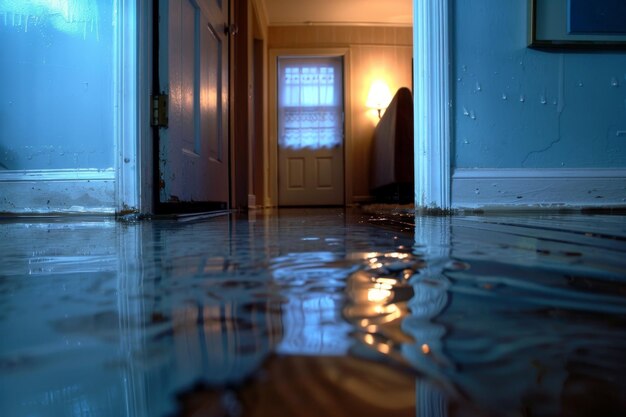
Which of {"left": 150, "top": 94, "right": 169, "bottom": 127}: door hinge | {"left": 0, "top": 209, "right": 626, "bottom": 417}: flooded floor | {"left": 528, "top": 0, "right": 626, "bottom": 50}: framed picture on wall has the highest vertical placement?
{"left": 528, "top": 0, "right": 626, "bottom": 50}: framed picture on wall

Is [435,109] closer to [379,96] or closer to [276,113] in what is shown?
[379,96]

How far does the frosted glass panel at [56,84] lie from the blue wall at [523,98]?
3.86 ft

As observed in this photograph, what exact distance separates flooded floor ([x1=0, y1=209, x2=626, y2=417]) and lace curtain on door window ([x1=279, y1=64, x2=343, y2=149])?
17.1 feet

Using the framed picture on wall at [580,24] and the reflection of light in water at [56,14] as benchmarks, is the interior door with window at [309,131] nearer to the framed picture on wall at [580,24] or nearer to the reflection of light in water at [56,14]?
the framed picture on wall at [580,24]

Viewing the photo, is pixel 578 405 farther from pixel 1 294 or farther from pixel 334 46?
pixel 334 46

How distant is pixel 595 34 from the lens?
161cm

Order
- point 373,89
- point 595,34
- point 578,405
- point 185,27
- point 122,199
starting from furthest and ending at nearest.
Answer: point 373,89
point 185,27
point 595,34
point 122,199
point 578,405

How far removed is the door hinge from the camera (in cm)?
144

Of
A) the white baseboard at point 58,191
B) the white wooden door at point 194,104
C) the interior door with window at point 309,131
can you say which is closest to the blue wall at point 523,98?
the white wooden door at point 194,104

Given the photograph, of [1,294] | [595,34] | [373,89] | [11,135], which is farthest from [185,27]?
[373,89]

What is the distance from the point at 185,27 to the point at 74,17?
0.40 metres

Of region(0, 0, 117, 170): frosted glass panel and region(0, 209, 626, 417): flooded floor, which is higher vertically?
region(0, 0, 117, 170): frosted glass panel

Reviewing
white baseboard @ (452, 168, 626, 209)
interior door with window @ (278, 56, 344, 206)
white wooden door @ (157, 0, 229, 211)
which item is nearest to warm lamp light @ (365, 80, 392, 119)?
interior door with window @ (278, 56, 344, 206)

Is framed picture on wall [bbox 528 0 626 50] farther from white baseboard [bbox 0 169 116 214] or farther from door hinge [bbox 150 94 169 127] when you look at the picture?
white baseboard [bbox 0 169 116 214]
